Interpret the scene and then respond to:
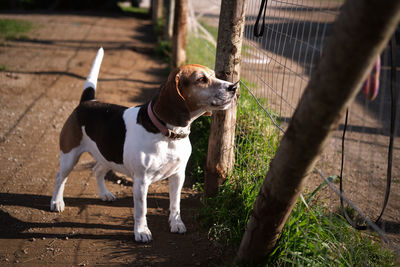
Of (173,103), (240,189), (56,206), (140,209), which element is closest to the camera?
(173,103)

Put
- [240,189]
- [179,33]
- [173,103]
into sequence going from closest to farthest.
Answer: [173,103] < [240,189] < [179,33]

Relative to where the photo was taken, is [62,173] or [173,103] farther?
[62,173]

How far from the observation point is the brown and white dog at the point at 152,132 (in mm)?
2768

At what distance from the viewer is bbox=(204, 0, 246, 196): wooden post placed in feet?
9.66

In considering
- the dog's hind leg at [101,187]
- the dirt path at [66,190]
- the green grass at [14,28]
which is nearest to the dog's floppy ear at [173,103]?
the dirt path at [66,190]

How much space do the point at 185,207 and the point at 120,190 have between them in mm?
809

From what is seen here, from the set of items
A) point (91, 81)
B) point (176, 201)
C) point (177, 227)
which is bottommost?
point (177, 227)

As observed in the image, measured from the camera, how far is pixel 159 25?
11.2m

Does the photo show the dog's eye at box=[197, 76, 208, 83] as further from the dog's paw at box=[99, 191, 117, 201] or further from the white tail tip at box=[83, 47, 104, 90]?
the dog's paw at box=[99, 191, 117, 201]

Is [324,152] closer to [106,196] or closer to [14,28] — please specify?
[106,196]

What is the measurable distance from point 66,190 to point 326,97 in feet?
10.4

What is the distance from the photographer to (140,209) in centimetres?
303

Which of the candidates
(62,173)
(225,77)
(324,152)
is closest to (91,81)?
(62,173)

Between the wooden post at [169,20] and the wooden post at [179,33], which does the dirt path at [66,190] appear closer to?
the wooden post at [179,33]
